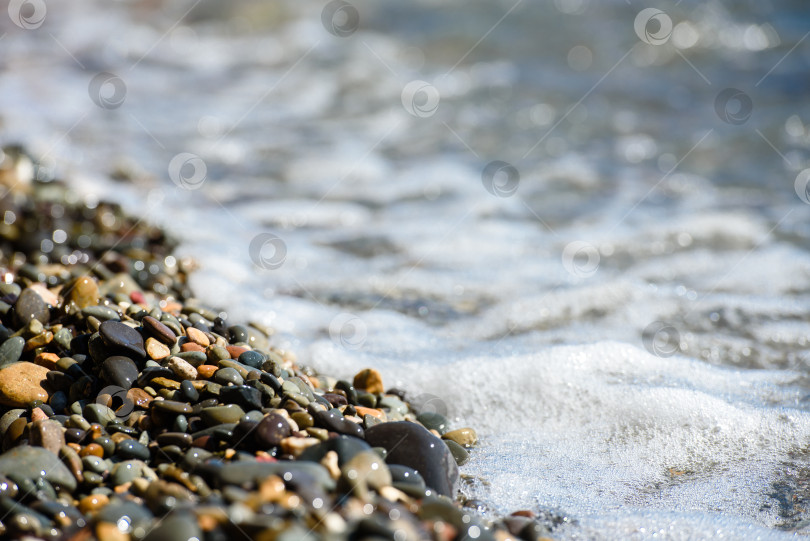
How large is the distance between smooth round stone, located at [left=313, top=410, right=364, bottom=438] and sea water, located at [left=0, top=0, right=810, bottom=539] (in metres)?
0.48

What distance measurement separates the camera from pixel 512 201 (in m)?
5.72

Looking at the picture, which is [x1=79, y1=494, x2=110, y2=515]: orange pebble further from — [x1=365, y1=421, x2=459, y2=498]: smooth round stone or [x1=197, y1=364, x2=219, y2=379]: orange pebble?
[x1=365, y1=421, x2=459, y2=498]: smooth round stone

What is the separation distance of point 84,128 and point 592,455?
5.92 metres

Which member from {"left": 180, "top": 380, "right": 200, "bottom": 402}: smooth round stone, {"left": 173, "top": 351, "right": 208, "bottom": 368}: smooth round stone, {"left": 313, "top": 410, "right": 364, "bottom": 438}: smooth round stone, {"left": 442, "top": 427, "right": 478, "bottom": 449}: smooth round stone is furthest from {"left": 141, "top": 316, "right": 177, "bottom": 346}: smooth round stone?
{"left": 442, "top": 427, "right": 478, "bottom": 449}: smooth round stone

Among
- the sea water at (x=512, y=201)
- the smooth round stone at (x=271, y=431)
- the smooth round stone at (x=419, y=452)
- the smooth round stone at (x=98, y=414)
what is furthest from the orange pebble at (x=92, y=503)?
the sea water at (x=512, y=201)

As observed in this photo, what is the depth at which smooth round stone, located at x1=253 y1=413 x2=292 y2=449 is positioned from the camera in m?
2.05

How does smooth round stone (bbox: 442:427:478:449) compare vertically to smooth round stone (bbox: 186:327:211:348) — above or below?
below

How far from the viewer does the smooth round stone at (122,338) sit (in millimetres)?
2381

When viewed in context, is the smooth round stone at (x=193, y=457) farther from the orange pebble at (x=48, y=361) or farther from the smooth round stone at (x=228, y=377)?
the orange pebble at (x=48, y=361)

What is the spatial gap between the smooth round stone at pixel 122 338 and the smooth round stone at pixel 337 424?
719mm

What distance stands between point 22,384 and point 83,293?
518mm

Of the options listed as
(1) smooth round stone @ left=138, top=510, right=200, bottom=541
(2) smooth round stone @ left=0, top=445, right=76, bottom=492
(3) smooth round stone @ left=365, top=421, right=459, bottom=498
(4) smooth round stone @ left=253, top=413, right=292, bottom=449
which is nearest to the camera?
(1) smooth round stone @ left=138, top=510, right=200, bottom=541

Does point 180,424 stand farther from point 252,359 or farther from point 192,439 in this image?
point 252,359

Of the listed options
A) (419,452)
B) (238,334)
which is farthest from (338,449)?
(238,334)
